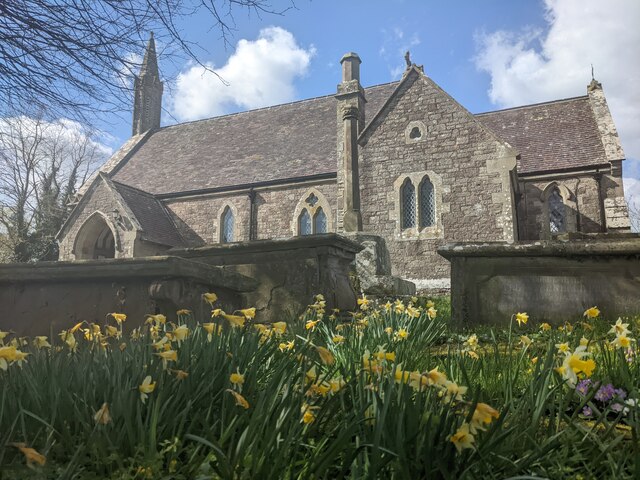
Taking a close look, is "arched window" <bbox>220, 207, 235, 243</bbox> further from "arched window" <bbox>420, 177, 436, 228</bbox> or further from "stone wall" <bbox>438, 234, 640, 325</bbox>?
"stone wall" <bbox>438, 234, 640, 325</bbox>

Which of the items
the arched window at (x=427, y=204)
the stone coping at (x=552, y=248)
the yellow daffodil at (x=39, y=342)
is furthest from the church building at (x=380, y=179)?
the yellow daffodil at (x=39, y=342)

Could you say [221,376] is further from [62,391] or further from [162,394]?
[62,391]

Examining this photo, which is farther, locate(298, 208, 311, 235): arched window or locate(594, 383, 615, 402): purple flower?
locate(298, 208, 311, 235): arched window

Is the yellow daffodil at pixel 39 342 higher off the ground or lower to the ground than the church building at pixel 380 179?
lower

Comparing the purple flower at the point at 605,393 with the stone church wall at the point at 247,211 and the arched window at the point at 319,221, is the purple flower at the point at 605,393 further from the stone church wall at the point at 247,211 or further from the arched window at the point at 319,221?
the arched window at the point at 319,221

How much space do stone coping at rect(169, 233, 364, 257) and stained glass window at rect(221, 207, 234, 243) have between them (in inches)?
589

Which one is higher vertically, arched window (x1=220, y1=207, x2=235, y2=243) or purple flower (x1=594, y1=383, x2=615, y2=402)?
arched window (x1=220, y1=207, x2=235, y2=243)

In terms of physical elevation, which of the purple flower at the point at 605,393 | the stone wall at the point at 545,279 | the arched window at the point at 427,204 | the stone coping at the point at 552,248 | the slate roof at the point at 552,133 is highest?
the slate roof at the point at 552,133

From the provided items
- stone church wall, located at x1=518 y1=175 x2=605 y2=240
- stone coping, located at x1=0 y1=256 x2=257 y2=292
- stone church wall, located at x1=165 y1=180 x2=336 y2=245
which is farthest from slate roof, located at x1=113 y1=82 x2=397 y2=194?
stone coping, located at x1=0 y1=256 x2=257 y2=292

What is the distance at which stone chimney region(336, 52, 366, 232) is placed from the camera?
1285 centimetres

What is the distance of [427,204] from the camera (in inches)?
599

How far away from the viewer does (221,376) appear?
2057 mm

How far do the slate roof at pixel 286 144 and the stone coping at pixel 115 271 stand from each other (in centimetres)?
1466

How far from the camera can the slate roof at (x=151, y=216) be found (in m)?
18.9
